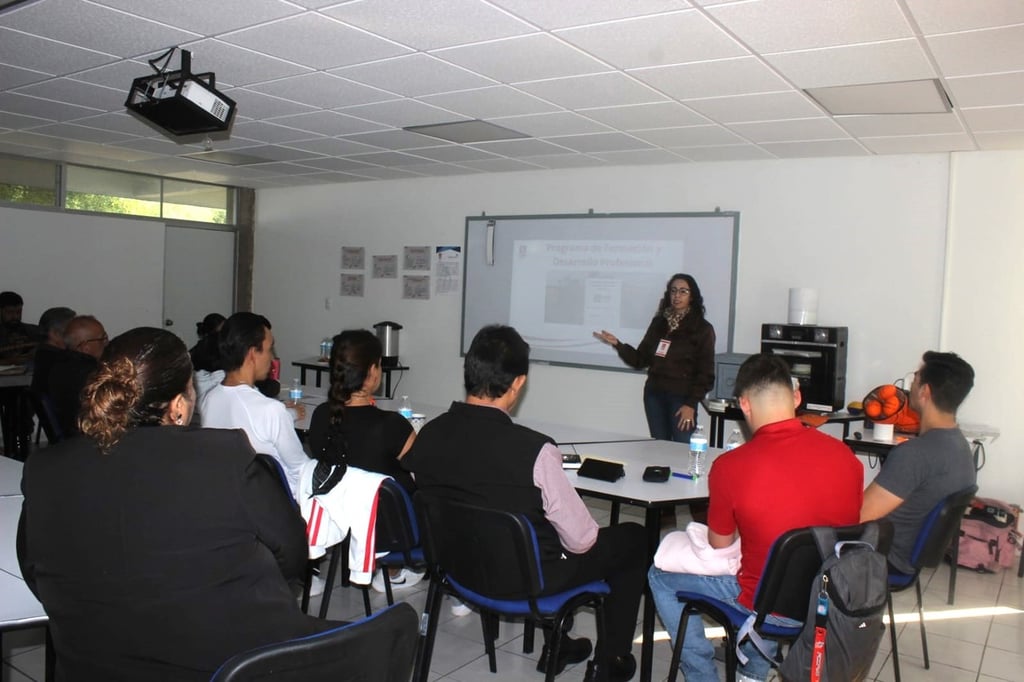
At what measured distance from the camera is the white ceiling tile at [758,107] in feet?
13.4

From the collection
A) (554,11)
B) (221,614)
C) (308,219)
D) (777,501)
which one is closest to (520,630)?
(777,501)

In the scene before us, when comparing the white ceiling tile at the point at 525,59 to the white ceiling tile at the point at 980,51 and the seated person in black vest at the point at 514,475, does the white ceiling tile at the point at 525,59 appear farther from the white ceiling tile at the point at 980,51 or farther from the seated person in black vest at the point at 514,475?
the seated person in black vest at the point at 514,475

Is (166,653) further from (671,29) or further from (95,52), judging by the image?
(95,52)

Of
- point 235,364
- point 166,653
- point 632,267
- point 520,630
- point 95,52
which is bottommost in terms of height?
point 520,630

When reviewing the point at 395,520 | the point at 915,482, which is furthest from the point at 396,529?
the point at 915,482

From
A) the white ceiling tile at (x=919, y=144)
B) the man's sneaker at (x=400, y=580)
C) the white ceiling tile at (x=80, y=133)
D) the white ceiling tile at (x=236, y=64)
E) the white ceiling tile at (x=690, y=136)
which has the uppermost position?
the white ceiling tile at (x=236, y=64)

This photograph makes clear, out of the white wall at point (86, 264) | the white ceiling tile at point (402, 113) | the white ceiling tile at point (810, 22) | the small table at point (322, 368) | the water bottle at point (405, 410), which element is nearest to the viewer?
the white ceiling tile at point (810, 22)

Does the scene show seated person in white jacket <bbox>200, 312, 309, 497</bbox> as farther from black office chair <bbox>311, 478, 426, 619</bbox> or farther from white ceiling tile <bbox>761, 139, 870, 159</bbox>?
white ceiling tile <bbox>761, 139, 870, 159</bbox>

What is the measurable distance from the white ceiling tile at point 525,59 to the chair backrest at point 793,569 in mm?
2261

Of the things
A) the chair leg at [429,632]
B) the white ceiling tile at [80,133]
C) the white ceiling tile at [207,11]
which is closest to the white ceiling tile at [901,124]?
the white ceiling tile at [207,11]

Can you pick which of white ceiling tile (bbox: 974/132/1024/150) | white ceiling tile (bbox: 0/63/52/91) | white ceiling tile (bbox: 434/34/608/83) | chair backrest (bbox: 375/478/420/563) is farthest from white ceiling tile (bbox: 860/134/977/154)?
white ceiling tile (bbox: 0/63/52/91)

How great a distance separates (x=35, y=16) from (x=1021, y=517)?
5943mm

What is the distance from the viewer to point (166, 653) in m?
1.36

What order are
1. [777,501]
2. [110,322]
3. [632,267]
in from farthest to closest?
[110,322], [632,267], [777,501]
